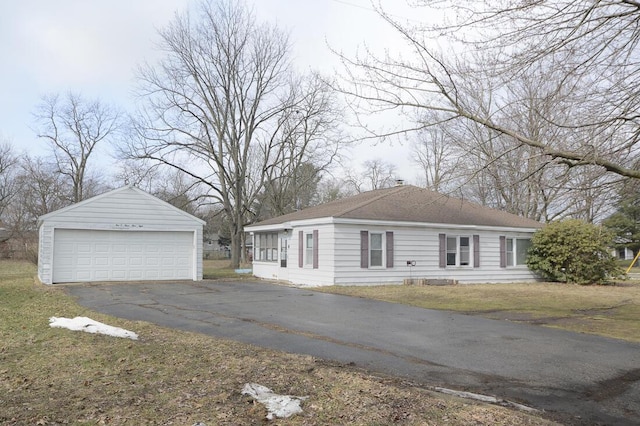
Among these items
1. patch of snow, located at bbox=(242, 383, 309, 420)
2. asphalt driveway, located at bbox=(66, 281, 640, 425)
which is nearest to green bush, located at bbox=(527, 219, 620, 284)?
asphalt driveway, located at bbox=(66, 281, 640, 425)

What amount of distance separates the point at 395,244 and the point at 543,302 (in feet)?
20.4

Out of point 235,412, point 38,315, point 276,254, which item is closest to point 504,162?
point 235,412

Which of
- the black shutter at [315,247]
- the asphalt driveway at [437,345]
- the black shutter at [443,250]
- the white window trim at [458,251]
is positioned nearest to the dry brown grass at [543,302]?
the asphalt driveway at [437,345]

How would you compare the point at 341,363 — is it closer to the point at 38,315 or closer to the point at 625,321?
the point at 38,315

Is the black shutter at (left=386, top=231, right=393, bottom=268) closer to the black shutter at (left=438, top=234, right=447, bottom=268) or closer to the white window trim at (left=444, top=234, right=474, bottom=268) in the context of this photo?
the black shutter at (left=438, top=234, right=447, bottom=268)

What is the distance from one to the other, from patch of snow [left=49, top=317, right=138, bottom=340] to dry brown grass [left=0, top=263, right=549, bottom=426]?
525mm

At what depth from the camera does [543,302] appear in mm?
14445

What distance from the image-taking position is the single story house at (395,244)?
60.6 feet

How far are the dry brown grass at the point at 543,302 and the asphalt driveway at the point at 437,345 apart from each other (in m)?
1.01

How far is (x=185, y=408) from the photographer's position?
4375 mm

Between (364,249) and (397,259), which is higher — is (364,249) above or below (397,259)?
above

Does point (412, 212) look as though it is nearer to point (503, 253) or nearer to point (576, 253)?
point (503, 253)

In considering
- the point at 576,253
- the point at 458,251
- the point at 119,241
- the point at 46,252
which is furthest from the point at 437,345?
the point at 46,252

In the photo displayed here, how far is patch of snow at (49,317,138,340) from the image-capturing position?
8274 millimetres
